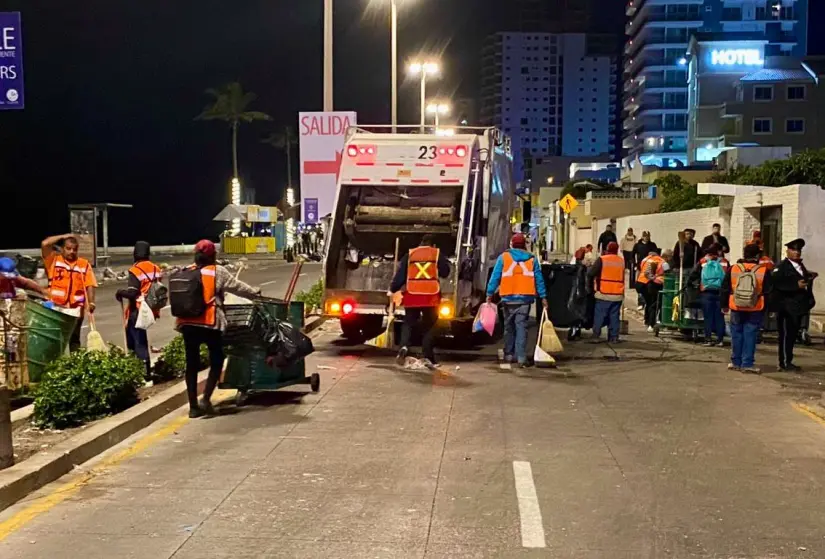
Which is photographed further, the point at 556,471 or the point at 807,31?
the point at 807,31

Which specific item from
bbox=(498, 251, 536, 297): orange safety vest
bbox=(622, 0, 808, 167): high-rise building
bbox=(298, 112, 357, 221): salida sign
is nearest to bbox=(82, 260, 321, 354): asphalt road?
bbox=(298, 112, 357, 221): salida sign

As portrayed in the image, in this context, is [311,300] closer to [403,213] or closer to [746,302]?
[403,213]

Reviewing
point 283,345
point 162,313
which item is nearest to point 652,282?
point 283,345

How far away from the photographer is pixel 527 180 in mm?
135125

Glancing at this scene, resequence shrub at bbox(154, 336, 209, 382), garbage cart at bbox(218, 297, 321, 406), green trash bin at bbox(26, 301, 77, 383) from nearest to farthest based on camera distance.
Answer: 1. garbage cart at bbox(218, 297, 321, 406)
2. green trash bin at bbox(26, 301, 77, 383)
3. shrub at bbox(154, 336, 209, 382)

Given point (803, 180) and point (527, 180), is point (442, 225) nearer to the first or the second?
point (803, 180)

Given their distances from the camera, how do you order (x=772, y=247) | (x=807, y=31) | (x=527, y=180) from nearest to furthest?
(x=772, y=247) → (x=807, y=31) → (x=527, y=180)

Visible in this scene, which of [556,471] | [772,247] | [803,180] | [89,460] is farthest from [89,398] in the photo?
[803,180]

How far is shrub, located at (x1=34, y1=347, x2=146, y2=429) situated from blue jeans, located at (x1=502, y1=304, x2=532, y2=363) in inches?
185

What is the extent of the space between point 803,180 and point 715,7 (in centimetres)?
8781

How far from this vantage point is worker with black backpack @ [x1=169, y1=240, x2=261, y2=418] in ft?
25.9

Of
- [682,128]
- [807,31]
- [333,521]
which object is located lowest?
[333,521]

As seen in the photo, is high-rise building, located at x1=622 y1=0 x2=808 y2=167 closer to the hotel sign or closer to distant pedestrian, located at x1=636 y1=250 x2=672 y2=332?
the hotel sign

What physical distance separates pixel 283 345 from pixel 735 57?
90.1 metres
